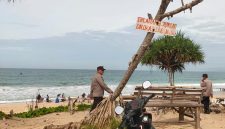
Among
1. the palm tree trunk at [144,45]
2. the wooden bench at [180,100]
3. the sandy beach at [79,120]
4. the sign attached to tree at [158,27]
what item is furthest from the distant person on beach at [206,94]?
the sign attached to tree at [158,27]

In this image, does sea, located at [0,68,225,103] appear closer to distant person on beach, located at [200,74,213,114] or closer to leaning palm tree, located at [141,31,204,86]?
leaning palm tree, located at [141,31,204,86]

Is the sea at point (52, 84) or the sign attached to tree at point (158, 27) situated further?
the sea at point (52, 84)

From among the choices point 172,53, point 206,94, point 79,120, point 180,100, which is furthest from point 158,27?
point 172,53

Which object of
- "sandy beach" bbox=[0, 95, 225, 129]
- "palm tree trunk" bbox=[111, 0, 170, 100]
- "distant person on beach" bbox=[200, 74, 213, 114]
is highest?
"palm tree trunk" bbox=[111, 0, 170, 100]

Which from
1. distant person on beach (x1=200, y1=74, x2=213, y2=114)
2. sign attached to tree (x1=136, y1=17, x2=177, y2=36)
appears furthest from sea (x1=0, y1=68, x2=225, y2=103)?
sign attached to tree (x1=136, y1=17, x2=177, y2=36)

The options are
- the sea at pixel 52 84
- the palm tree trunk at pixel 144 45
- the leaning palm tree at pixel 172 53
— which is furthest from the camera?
the sea at pixel 52 84

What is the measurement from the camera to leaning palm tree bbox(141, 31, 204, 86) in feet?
78.2

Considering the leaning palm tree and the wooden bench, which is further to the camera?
the leaning palm tree

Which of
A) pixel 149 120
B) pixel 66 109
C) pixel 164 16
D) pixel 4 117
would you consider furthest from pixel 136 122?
pixel 66 109

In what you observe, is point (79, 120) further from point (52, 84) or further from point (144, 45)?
point (52, 84)

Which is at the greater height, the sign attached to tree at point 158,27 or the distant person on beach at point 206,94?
the sign attached to tree at point 158,27

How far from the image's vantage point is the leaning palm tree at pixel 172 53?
78.2 ft

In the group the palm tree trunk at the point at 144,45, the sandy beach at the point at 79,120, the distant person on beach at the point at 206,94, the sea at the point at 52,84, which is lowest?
the sea at the point at 52,84

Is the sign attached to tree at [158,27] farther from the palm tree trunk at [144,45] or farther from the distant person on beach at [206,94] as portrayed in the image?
the distant person on beach at [206,94]
